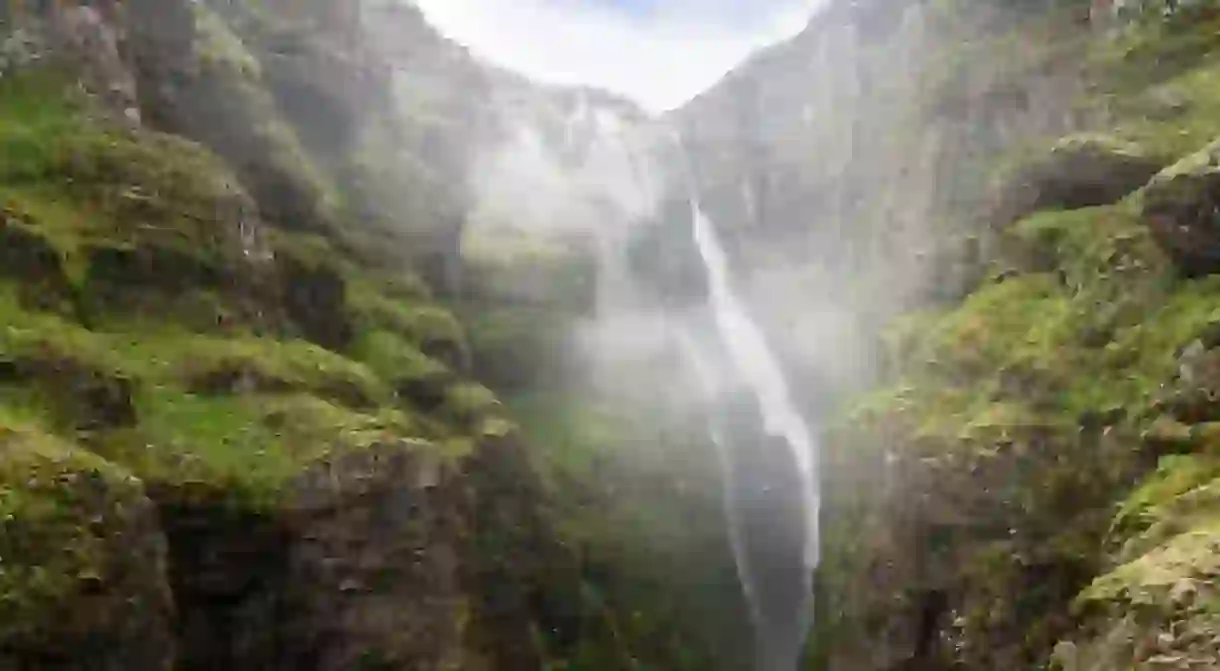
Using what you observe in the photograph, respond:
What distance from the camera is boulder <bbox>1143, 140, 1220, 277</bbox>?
144 feet

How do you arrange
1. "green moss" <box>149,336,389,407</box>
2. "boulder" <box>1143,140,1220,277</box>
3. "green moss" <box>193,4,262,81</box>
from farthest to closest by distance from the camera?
"green moss" <box>193,4,262,81</box>, "green moss" <box>149,336,389,407</box>, "boulder" <box>1143,140,1220,277</box>

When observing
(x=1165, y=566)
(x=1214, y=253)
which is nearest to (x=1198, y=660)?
(x=1165, y=566)

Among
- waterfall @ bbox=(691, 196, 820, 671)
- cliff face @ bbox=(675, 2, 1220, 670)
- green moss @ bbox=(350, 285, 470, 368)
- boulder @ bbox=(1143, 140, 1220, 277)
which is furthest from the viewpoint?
waterfall @ bbox=(691, 196, 820, 671)

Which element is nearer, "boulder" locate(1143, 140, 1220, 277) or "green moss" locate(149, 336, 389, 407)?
"boulder" locate(1143, 140, 1220, 277)

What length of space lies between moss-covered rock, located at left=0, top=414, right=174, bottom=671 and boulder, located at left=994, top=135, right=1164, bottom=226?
46.3 m

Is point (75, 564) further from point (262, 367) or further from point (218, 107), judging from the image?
point (218, 107)

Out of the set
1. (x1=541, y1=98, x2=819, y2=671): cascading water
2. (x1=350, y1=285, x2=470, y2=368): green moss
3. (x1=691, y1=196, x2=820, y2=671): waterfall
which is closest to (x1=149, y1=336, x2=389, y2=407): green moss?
(x1=350, y1=285, x2=470, y2=368): green moss

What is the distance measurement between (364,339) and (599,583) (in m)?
20.6

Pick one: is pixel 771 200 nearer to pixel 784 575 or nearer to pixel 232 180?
pixel 784 575

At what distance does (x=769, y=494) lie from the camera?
81750 mm

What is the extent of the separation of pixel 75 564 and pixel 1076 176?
4946 cm

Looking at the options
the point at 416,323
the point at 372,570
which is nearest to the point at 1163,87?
the point at 416,323

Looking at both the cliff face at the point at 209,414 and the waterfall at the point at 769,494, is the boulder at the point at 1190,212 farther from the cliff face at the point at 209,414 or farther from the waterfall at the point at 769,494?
the waterfall at the point at 769,494

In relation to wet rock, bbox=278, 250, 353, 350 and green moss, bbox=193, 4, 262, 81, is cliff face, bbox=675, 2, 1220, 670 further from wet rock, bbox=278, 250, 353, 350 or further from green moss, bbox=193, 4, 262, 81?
green moss, bbox=193, 4, 262, 81
